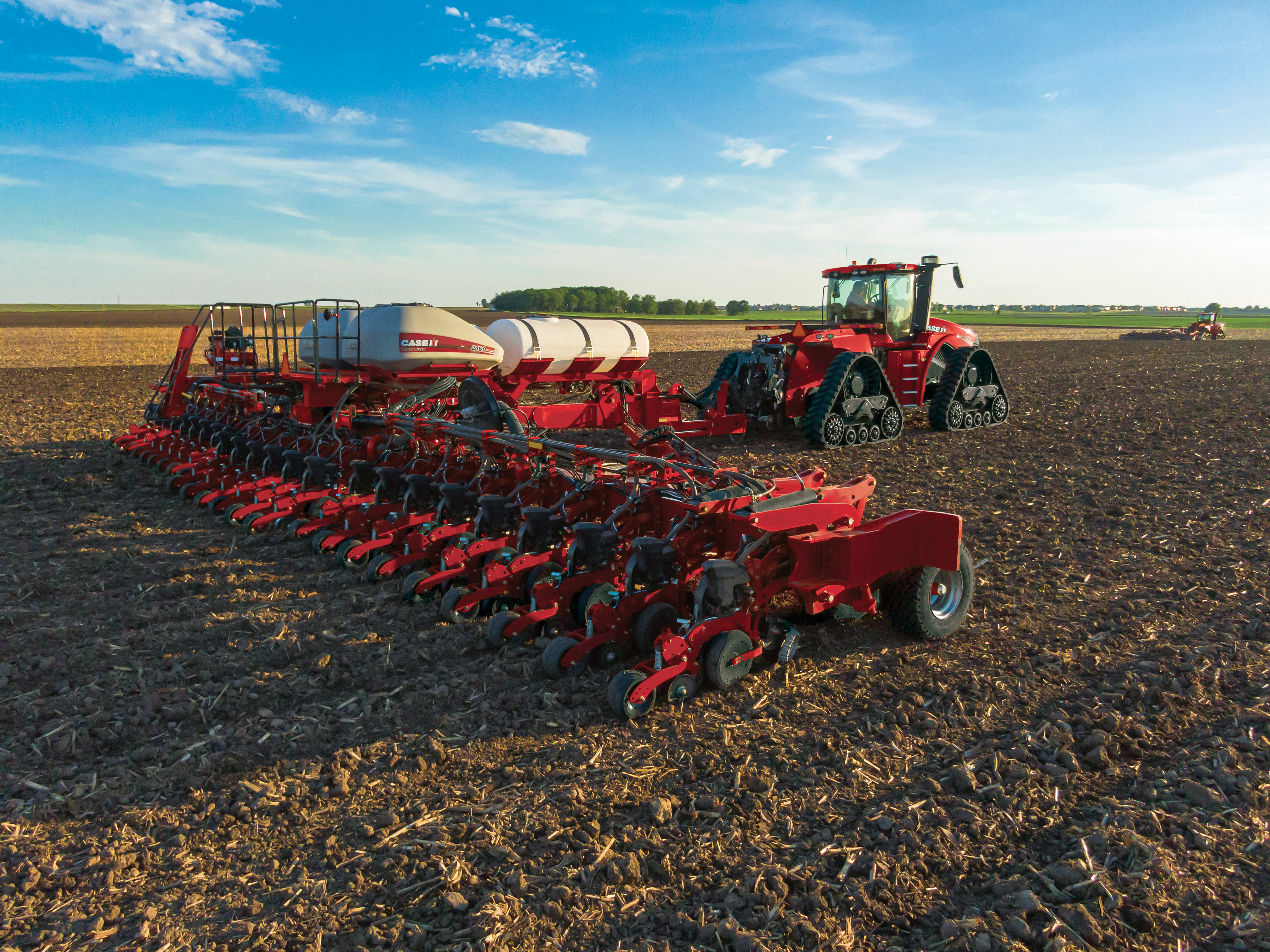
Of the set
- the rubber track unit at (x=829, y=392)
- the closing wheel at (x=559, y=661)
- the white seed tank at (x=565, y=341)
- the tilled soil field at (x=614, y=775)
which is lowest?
the tilled soil field at (x=614, y=775)

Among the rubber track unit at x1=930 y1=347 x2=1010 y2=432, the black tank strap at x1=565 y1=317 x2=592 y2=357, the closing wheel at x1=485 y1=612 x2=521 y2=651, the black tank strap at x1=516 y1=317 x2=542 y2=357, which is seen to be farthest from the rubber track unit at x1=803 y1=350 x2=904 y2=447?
the closing wheel at x1=485 y1=612 x2=521 y2=651

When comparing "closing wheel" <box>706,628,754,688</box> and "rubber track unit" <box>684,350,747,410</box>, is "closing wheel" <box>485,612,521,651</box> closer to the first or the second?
"closing wheel" <box>706,628,754,688</box>

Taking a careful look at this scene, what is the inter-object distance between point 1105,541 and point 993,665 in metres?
2.92

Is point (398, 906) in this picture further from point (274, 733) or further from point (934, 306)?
point (934, 306)

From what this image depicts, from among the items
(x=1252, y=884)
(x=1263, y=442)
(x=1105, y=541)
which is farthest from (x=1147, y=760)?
(x=1263, y=442)

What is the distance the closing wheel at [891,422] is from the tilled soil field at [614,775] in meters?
5.34

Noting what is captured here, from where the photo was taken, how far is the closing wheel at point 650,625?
4.33m

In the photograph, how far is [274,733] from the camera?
374 cm

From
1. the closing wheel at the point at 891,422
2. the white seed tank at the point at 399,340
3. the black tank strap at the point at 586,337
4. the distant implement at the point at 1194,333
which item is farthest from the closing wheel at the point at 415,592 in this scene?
the distant implement at the point at 1194,333

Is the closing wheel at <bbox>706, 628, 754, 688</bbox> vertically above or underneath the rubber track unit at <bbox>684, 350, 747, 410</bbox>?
underneath

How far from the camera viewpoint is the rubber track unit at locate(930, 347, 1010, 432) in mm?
12289

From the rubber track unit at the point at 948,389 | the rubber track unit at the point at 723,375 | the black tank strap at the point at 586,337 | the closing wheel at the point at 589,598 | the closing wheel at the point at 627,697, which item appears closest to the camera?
the closing wheel at the point at 627,697

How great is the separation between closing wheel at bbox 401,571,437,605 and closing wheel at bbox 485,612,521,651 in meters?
0.78

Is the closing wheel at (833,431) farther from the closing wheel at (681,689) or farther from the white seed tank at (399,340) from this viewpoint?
the closing wheel at (681,689)
